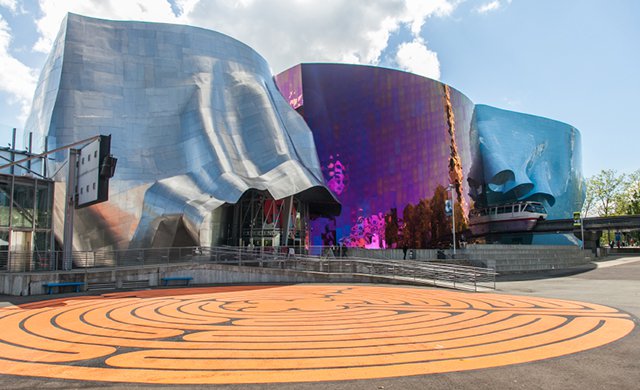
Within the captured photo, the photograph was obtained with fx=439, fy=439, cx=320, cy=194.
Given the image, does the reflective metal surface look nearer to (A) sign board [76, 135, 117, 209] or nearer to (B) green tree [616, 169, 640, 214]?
(B) green tree [616, 169, 640, 214]

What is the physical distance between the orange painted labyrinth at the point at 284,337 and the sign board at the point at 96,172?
17.8ft

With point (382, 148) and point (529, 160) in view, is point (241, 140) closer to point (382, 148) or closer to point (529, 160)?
point (382, 148)

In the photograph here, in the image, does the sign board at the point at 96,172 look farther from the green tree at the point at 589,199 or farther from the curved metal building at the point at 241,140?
the green tree at the point at 589,199

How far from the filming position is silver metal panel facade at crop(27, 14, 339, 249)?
26.6 m

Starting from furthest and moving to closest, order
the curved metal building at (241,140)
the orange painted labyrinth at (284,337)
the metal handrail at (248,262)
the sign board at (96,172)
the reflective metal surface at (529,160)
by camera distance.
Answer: the reflective metal surface at (529,160)
the curved metal building at (241,140)
the metal handrail at (248,262)
the sign board at (96,172)
the orange painted labyrinth at (284,337)

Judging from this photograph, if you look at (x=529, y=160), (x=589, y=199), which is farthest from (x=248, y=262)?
(x=589, y=199)

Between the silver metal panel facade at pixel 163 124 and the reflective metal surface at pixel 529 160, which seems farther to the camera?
the reflective metal surface at pixel 529 160

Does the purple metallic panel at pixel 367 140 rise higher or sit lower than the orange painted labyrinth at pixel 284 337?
higher

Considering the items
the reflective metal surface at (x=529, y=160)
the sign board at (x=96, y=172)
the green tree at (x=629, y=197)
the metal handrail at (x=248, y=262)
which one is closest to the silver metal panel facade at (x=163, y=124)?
→ the metal handrail at (x=248, y=262)

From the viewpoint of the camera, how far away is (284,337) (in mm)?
8086

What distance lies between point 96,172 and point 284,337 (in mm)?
13219

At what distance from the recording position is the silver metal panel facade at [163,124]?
2658 cm

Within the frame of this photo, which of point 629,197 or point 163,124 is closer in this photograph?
point 163,124

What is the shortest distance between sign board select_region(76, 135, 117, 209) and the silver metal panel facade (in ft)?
25.9
